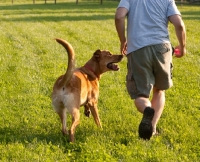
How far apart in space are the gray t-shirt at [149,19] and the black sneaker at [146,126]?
81cm

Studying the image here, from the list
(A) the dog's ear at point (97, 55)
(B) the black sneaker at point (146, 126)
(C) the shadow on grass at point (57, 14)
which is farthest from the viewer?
(C) the shadow on grass at point (57, 14)

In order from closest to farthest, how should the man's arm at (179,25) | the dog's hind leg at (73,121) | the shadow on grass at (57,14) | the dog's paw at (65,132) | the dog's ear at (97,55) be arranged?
1. the man's arm at (179,25)
2. the dog's hind leg at (73,121)
3. the dog's paw at (65,132)
4. the dog's ear at (97,55)
5. the shadow on grass at (57,14)

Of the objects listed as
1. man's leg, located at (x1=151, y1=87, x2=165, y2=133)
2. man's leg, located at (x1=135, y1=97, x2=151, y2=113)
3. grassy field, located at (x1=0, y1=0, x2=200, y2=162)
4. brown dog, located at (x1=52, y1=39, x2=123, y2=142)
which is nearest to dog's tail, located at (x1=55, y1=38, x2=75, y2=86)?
brown dog, located at (x1=52, y1=39, x2=123, y2=142)

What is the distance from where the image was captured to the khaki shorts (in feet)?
15.8

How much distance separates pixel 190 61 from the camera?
32.7 ft

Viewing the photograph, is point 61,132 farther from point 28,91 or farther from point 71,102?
point 28,91

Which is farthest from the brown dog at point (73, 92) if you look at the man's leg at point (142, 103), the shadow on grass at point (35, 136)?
the man's leg at point (142, 103)

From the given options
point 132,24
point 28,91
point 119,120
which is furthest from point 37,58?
point 132,24

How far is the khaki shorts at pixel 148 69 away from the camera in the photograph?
483 cm

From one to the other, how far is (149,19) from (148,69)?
614 mm

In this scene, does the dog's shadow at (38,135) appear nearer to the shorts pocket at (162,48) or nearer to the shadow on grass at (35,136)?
the shadow on grass at (35,136)

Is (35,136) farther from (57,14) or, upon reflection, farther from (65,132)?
(57,14)

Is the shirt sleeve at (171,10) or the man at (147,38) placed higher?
the shirt sleeve at (171,10)

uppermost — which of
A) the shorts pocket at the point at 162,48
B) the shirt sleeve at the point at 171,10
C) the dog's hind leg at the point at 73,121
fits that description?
the shirt sleeve at the point at 171,10
